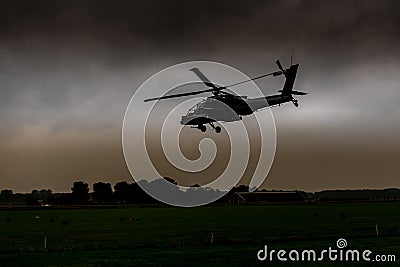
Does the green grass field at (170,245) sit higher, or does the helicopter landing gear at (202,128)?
the helicopter landing gear at (202,128)

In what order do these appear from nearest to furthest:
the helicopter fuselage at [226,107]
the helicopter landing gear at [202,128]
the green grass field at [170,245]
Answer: the helicopter landing gear at [202,128], the helicopter fuselage at [226,107], the green grass field at [170,245]

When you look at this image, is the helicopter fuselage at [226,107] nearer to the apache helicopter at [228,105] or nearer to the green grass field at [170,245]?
the apache helicopter at [228,105]

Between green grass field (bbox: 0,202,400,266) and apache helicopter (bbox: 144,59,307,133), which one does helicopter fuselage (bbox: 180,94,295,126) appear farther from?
green grass field (bbox: 0,202,400,266)

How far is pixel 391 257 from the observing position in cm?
4750

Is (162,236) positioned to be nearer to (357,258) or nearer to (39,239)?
(39,239)

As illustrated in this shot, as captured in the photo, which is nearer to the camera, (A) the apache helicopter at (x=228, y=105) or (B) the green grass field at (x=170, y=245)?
(A) the apache helicopter at (x=228, y=105)

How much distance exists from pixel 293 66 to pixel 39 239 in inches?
1656

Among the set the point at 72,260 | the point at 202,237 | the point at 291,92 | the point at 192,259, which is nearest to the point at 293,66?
the point at 291,92
